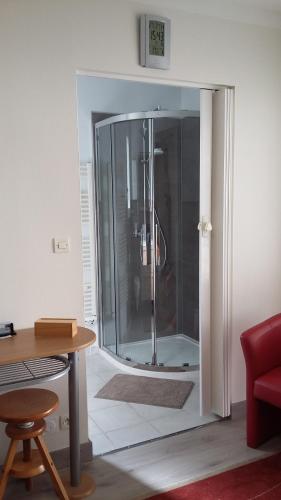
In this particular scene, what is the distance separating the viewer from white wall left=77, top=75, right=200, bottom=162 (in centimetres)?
382

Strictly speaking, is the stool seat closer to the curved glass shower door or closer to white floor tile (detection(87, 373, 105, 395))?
white floor tile (detection(87, 373, 105, 395))

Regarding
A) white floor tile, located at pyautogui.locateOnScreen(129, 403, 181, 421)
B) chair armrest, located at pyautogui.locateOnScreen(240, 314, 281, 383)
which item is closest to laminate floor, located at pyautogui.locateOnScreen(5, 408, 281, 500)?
white floor tile, located at pyautogui.locateOnScreen(129, 403, 181, 421)

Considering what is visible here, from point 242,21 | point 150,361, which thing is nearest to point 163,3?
point 242,21

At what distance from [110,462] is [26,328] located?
35.1 inches

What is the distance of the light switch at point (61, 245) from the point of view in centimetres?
222

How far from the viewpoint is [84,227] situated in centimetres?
390

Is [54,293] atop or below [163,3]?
below

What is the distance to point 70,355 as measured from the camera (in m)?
1.97

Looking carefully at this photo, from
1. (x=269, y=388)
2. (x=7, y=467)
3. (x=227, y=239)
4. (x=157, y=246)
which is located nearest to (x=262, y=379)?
(x=269, y=388)

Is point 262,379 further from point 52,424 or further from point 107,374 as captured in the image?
point 107,374

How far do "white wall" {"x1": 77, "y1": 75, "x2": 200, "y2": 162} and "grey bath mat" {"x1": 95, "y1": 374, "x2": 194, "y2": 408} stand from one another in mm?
1921

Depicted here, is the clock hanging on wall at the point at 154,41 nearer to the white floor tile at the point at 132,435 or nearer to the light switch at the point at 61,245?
the light switch at the point at 61,245

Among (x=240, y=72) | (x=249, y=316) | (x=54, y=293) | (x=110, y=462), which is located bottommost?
(x=110, y=462)

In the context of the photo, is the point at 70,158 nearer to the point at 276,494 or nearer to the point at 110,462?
the point at 110,462
